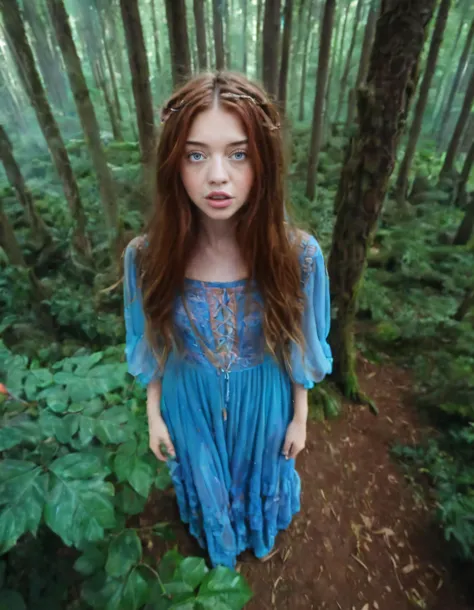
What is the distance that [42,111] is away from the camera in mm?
4215

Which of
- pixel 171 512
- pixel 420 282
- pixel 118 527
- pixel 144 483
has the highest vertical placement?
pixel 144 483

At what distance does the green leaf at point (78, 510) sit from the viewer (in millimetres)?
762

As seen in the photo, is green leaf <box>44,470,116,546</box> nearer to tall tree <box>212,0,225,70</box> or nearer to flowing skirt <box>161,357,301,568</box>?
flowing skirt <box>161,357,301,568</box>

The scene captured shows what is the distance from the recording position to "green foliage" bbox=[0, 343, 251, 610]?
30.5 inches

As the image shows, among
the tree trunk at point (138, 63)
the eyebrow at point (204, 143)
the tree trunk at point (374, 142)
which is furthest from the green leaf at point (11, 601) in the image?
the tree trunk at point (138, 63)

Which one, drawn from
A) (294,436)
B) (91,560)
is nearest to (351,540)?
(294,436)

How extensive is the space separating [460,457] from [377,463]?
0.61 metres

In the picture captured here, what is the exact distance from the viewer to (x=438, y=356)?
353 centimetres

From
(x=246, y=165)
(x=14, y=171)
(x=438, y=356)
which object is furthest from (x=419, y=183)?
(x=246, y=165)

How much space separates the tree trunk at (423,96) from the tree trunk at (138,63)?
4.99 meters

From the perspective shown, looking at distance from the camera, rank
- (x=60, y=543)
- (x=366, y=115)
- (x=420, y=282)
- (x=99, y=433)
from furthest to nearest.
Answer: (x=420, y=282)
(x=366, y=115)
(x=60, y=543)
(x=99, y=433)

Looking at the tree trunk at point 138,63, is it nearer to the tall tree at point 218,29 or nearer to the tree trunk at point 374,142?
the tree trunk at point 374,142

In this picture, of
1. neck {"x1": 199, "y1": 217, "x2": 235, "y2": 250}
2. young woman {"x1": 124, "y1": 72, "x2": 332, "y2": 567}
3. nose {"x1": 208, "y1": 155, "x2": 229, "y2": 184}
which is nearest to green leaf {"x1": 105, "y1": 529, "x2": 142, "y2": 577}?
young woman {"x1": 124, "y1": 72, "x2": 332, "y2": 567}

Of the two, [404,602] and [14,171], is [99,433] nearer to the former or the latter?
[404,602]
